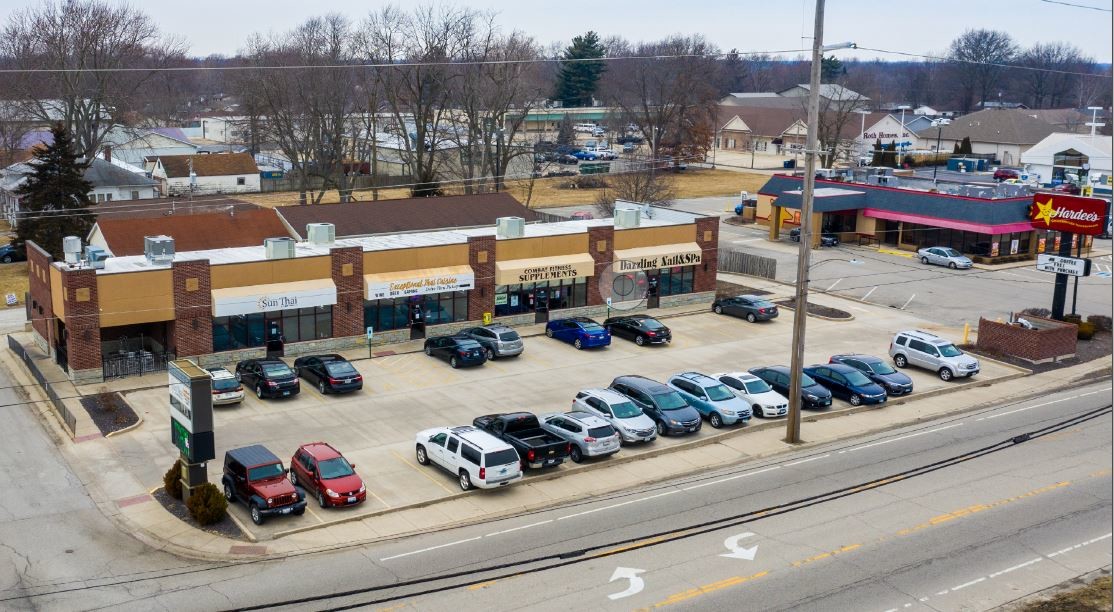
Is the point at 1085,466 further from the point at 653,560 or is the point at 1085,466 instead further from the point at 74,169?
the point at 74,169

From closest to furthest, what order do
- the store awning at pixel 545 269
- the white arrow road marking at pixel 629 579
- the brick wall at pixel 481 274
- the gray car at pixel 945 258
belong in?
the white arrow road marking at pixel 629 579
the brick wall at pixel 481 274
the store awning at pixel 545 269
the gray car at pixel 945 258

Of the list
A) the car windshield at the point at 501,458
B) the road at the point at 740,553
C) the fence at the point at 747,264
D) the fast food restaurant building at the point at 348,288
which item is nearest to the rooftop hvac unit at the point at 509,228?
the fast food restaurant building at the point at 348,288

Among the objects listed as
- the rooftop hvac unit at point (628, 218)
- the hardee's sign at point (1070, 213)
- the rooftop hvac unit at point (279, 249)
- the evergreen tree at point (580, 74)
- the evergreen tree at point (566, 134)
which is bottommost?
the rooftop hvac unit at point (279, 249)

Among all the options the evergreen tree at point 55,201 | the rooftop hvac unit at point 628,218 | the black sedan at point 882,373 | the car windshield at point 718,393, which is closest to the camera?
the car windshield at point 718,393

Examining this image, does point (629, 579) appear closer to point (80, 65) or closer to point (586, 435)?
point (586, 435)

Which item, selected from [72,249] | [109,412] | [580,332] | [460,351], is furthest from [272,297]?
[580,332]

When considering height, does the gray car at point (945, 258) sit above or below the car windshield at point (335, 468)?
above

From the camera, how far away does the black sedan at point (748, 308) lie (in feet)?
160

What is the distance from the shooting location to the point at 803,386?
3669 cm

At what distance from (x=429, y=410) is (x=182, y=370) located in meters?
10.0

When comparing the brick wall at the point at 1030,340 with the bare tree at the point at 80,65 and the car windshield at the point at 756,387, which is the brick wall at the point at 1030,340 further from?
the bare tree at the point at 80,65

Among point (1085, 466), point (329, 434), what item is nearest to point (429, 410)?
point (329, 434)

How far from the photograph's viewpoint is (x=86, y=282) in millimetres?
37938

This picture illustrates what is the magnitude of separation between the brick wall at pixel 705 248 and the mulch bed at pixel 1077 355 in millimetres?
12956
